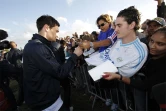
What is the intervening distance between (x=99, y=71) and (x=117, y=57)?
529 mm

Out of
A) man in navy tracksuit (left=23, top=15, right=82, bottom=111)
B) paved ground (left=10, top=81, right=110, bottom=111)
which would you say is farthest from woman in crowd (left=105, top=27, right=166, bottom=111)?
paved ground (left=10, top=81, right=110, bottom=111)

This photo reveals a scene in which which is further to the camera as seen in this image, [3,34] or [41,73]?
[3,34]

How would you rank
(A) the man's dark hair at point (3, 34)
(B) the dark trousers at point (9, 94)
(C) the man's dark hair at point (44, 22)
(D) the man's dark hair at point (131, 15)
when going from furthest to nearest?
(B) the dark trousers at point (9, 94)
(A) the man's dark hair at point (3, 34)
(C) the man's dark hair at point (44, 22)
(D) the man's dark hair at point (131, 15)

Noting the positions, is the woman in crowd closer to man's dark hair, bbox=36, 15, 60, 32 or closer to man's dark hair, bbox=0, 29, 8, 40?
man's dark hair, bbox=36, 15, 60, 32

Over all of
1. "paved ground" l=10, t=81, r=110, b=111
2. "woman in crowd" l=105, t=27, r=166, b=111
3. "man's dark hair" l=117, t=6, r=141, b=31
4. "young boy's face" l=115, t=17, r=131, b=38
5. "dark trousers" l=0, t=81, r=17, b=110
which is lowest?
"paved ground" l=10, t=81, r=110, b=111

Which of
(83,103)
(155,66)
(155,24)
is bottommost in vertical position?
(83,103)

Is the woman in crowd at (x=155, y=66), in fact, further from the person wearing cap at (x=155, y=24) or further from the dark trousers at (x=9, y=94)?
the dark trousers at (x=9, y=94)

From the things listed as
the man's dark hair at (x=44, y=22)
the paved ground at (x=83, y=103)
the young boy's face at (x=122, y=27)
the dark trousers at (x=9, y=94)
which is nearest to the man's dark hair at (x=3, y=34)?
the dark trousers at (x=9, y=94)

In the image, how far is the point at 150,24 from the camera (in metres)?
4.33

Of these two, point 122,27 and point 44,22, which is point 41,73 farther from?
point 122,27

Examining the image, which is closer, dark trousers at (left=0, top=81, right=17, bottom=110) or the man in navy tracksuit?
the man in navy tracksuit

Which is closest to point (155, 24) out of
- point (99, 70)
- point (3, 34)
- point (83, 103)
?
point (99, 70)

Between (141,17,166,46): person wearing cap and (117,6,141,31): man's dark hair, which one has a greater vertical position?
(117,6,141,31): man's dark hair

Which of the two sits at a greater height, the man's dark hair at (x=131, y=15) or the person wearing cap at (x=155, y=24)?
the man's dark hair at (x=131, y=15)
